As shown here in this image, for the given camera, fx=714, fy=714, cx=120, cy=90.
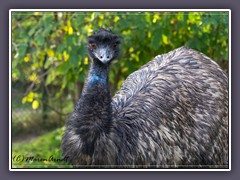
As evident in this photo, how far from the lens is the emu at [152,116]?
17.4ft

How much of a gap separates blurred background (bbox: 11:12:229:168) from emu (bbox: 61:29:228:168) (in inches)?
24.6

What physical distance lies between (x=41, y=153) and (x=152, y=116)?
2.44 metres

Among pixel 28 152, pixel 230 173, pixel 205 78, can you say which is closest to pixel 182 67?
pixel 205 78

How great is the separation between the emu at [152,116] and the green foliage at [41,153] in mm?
565

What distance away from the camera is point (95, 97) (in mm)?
5289

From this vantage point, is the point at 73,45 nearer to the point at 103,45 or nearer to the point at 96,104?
the point at 103,45

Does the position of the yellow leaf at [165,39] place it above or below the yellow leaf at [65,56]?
above

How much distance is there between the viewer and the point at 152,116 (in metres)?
5.80

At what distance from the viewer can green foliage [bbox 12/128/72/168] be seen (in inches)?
242

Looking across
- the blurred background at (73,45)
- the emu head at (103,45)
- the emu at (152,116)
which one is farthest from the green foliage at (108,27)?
the emu head at (103,45)

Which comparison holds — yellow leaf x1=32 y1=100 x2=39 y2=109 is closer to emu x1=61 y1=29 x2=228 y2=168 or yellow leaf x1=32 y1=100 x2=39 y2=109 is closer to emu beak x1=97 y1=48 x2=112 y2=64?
emu x1=61 y1=29 x2=228 y2=168

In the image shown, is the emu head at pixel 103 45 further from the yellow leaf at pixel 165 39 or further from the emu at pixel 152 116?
the yellow leaf at pixel 165 39

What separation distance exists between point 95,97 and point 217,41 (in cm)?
239

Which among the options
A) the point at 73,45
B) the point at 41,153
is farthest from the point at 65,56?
the point at 41,153
